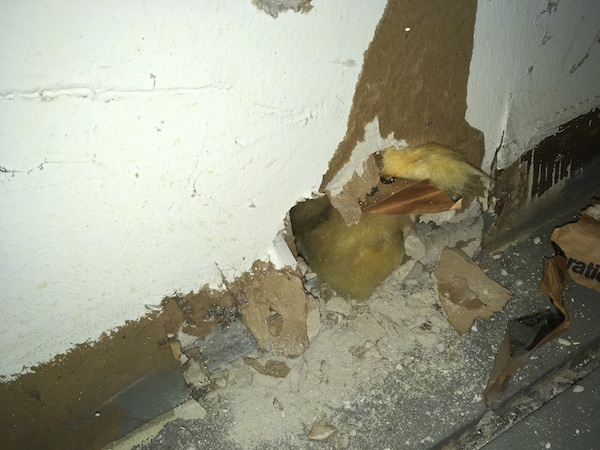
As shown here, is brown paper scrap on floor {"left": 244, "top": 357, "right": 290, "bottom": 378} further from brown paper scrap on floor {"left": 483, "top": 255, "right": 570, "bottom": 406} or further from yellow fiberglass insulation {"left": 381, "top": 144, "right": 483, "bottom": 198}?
yellow fiberglass insulation {"left": 381, "top": 144, "right": 483, "bottom": 198}

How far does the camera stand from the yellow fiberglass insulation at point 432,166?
1.98m

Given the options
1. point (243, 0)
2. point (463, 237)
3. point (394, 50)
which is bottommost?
point (463, 237)

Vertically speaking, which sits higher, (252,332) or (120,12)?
(120,12)

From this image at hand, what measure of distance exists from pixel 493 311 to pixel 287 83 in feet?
5.18

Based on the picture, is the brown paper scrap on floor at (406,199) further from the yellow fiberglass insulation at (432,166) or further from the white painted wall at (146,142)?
the white painted wall at (146,142)

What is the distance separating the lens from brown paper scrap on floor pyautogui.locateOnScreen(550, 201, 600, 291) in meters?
2.26

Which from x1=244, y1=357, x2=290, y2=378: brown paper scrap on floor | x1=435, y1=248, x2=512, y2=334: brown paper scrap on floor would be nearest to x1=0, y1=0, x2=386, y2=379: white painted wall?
x1=244, y1=357, x2=290, y2=378: brown paper scrap on floor

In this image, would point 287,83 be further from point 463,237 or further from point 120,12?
point 463,237

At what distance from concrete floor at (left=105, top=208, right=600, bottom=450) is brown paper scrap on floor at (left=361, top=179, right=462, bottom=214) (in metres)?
0.62

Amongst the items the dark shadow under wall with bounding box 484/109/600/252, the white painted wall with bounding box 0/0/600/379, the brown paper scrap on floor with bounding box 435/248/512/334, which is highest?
the white painted wall with bounding box 0/0/600/379

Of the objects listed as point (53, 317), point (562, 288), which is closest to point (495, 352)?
point (562, 288)

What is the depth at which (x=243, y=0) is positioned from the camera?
128 centimetres

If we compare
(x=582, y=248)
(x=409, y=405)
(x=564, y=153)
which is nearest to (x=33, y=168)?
(x=409, y=405)

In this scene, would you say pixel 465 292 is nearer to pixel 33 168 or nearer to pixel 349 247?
pixel 349 247
